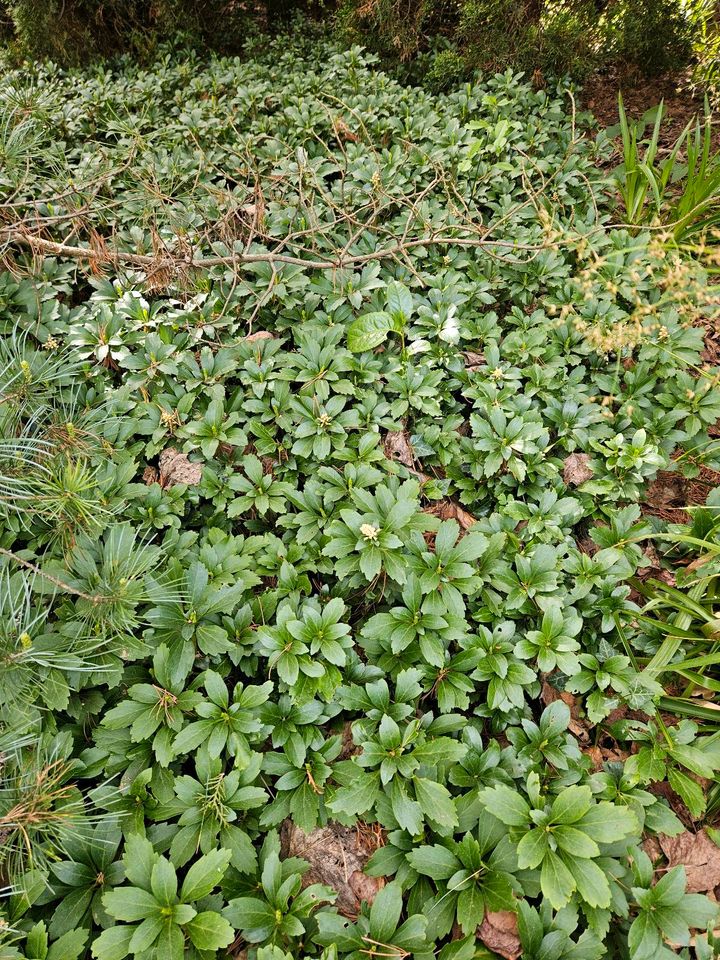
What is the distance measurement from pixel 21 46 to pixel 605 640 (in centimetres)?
610

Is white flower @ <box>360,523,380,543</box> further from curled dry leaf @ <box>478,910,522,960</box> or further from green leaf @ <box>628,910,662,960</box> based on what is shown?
green leaf @ <box>628,910,662,960</box>

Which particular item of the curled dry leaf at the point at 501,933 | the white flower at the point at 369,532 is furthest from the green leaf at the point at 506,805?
the white flower at the point at 369,532

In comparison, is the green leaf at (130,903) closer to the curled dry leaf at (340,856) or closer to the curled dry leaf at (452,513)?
the curled dry leaf at (340,856)

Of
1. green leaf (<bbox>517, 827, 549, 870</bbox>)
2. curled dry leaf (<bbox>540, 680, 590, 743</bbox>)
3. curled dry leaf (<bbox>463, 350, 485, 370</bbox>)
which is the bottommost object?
curled dry leaf (<bbox>540, 680, 590, 743</bbox>)

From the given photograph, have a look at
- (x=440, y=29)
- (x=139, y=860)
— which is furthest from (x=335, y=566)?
(x=440, y=29)

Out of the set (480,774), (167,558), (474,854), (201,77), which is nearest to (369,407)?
(167,558)

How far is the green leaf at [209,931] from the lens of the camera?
141 cm

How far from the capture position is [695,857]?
1.83 metres

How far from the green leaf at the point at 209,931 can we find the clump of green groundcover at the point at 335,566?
0.01 m

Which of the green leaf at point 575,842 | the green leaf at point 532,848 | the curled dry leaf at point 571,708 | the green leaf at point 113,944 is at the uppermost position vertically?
the green leaf at point 575,842

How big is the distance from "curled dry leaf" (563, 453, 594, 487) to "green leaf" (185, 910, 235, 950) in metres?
2.03

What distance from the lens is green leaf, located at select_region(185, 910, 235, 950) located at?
4.61ft

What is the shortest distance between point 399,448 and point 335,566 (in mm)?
716

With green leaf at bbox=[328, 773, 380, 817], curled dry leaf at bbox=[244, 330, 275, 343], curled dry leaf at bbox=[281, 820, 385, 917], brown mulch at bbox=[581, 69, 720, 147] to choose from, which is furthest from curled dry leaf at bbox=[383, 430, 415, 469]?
brown mulch at bbox=[581, 69, 720, 147]
